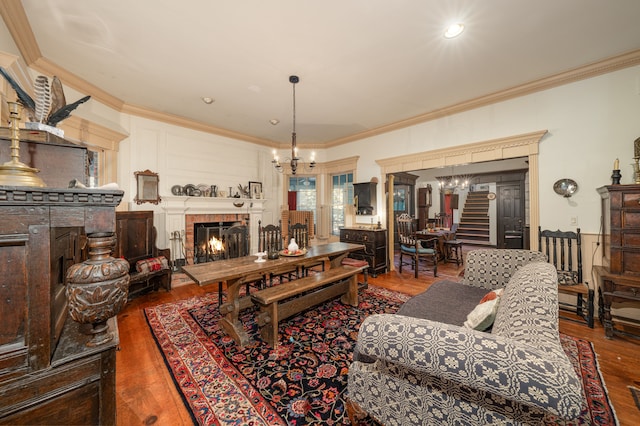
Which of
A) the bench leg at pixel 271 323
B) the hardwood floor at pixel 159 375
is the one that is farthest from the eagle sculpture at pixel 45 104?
the bench leg at pixel 271 323

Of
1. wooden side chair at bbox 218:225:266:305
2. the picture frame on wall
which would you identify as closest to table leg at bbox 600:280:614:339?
wooden side chair at bbox 218:225:266:305

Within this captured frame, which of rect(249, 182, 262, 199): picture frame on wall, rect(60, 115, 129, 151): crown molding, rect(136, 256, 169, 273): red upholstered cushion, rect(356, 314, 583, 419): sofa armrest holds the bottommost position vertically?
rect(136, 256, 169, 273): red upholstered cushion

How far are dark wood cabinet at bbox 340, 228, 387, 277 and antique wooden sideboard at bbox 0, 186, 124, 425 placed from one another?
4.03 m

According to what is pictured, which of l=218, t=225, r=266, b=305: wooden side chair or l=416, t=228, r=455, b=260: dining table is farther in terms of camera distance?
l=416, t=228, r=455, b=260: dining table

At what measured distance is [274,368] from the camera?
6.42 feet

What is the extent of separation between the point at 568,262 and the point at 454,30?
309 cm

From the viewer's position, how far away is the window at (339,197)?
5824 mm

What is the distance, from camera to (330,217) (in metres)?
6.14

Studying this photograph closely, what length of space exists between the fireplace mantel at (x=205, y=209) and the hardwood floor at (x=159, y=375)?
5.79ft

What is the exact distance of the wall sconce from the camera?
3021 millimetres

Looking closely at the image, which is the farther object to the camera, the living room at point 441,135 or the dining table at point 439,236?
the dining table at point 439,236

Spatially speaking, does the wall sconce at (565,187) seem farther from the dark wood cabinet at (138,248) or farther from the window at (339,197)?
the dark wood cabinet at (138,248)

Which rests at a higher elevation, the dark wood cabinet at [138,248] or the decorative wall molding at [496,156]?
the decorative wall molding at [496,156]

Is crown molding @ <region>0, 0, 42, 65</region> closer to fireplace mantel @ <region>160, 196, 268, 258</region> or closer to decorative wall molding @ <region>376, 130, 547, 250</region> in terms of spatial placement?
fireplace mantel @ <region>160, 196, 268, 258</region>
